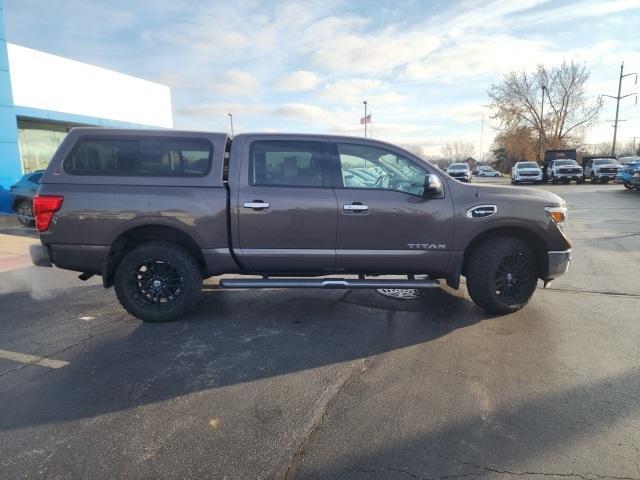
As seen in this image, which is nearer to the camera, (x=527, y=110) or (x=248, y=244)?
(x=248, y=244)

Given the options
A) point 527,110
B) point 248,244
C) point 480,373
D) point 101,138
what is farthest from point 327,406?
point 527,110

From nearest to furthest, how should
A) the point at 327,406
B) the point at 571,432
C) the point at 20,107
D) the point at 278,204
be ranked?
the point at 571,432 → the point at 327,406 → the point at 278,204 → the point at 20,107

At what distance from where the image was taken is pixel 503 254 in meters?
4.65

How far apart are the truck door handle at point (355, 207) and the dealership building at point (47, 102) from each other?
1379cm

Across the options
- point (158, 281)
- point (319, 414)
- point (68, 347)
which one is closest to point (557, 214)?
point (319, 414)

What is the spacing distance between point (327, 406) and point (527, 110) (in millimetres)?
58668

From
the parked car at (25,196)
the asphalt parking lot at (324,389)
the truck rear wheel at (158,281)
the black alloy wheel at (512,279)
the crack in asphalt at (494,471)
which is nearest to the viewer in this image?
the crack in asphalt at (494,471)

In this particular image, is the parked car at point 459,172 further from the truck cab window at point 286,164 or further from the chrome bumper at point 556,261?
the truck cab window at point 286,164

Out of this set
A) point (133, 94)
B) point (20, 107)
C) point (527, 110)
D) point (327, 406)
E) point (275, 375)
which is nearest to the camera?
point (327, 406)

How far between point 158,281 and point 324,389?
7.87ft

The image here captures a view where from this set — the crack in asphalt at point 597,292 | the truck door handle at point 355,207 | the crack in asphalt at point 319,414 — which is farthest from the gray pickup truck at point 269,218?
the crack in asphalt at point 597,292

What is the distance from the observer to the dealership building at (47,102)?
44.7 ft

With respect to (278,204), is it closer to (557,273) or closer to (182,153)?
(182,153)

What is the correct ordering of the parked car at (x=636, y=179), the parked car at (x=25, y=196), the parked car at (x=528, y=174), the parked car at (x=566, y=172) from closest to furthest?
the parked car at (x=25, y=196) → the parked car at (x=636, y=179) → the parked car at (x=566, y=172) → the parked car at (x=528, y=174)
